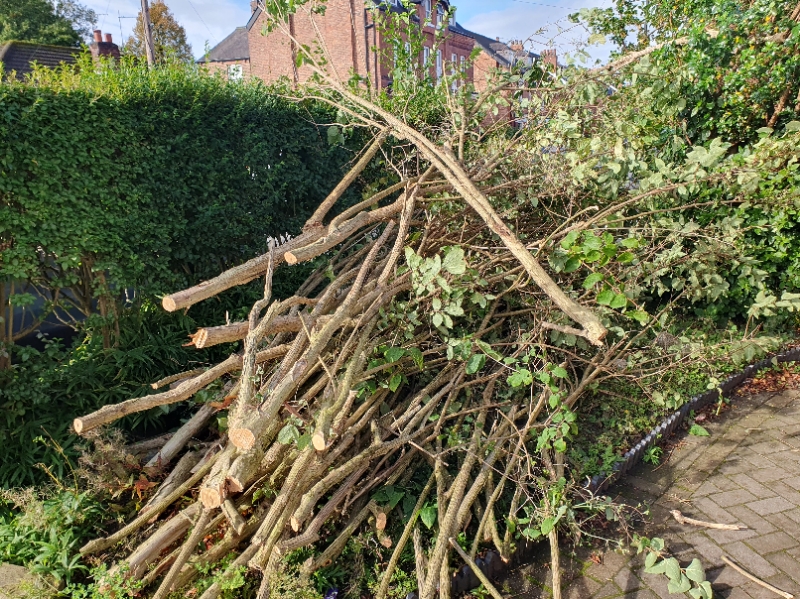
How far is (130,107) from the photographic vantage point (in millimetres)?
4305

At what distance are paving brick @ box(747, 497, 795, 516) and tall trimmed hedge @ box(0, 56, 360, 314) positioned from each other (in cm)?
473

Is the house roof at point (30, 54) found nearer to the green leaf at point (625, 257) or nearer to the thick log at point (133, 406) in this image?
the thick log at point (133, 406)

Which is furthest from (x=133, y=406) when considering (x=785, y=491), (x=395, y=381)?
(x=785, y=491)

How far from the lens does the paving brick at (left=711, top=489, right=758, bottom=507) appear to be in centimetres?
363

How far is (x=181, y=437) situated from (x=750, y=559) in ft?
12.8

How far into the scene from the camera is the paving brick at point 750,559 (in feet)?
9.88

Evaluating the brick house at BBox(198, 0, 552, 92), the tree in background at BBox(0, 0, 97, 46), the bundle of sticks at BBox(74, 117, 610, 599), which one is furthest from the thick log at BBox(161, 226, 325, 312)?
the tree in background at BBox(0, 0, 97, 46)

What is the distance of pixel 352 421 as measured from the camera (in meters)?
3.36

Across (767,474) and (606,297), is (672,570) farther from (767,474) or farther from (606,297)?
A: (767,474)

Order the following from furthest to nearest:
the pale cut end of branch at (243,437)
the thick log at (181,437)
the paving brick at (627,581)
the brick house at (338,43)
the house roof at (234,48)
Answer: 1. the house roof at (234,48)
2. the brick house at (338,43)
3. the thick log at (181,437)
4. the paving brick at (627,581)
5. the pale cut end of branch at (243,437)

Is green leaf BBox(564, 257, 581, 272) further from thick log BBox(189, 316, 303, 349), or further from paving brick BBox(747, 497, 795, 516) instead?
paving brick BBox(747, 497, 795, 516)

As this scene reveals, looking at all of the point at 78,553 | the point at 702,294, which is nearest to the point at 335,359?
the point at 78,553

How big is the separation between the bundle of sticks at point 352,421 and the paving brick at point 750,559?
4.34 ft

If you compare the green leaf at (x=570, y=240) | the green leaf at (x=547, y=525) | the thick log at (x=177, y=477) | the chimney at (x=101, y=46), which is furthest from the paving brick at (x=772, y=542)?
the chimney at (x=101, y=46)
